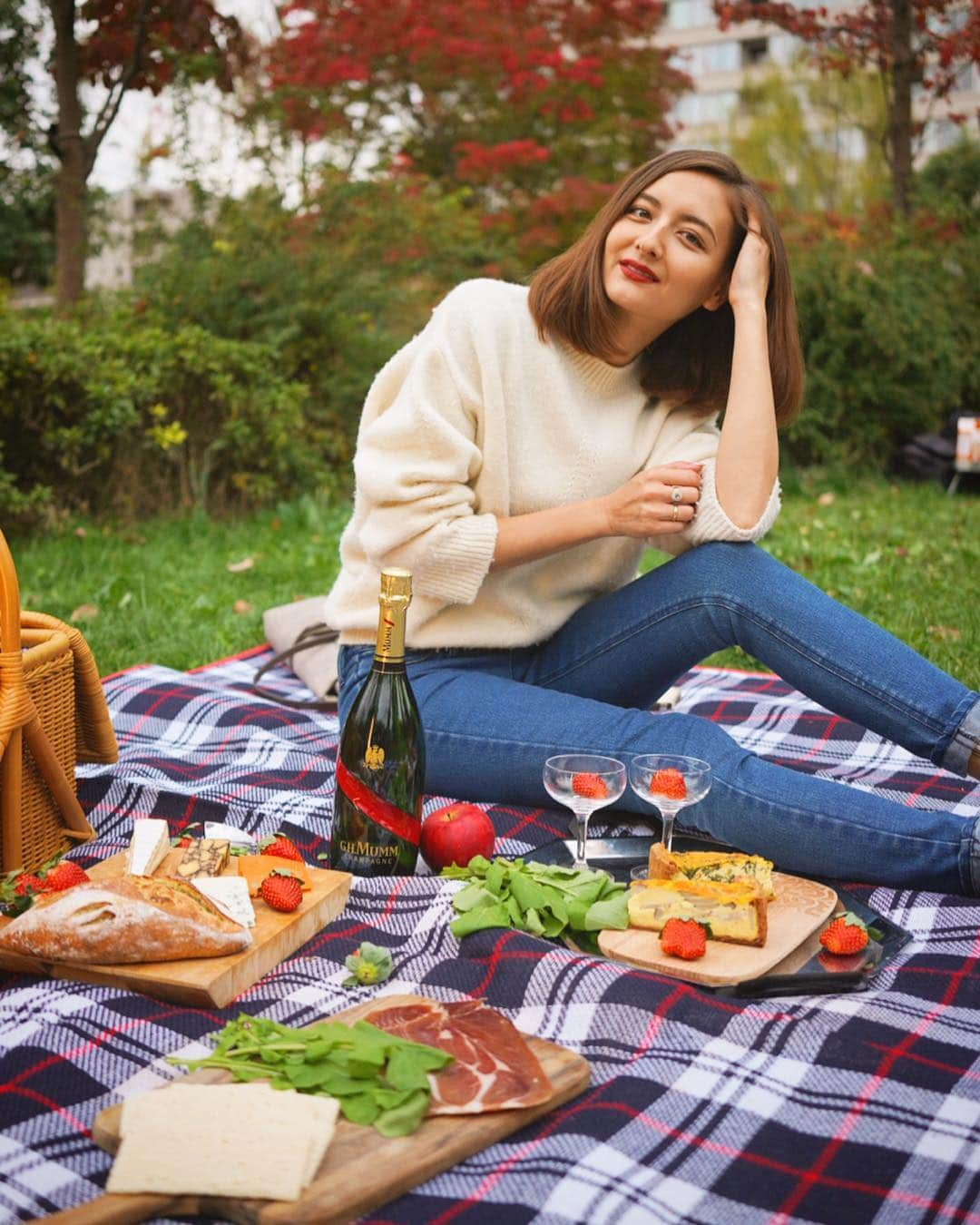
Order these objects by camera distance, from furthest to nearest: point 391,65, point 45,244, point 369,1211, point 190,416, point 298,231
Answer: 1. point 45,244
2. point 391,65
3. point 298,231
4. point 190,416
5. point 369,1211

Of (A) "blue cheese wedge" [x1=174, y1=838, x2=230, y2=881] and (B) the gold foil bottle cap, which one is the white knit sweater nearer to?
(B) the gold foil bottle cap

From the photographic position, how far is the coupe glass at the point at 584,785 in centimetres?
252

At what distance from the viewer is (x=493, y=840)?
2650 mm

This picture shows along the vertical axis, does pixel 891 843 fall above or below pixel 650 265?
below

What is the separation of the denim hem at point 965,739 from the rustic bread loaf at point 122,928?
4.71 ft

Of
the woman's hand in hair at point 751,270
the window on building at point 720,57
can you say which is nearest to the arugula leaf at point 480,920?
the woman's hand in hair at point 751,270

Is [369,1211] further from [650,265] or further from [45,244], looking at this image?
[45,244]

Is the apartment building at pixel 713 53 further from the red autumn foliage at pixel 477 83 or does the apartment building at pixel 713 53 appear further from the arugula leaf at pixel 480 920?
the arugula leaf at pixel 480 920

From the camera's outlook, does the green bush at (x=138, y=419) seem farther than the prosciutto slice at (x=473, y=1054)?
Yes

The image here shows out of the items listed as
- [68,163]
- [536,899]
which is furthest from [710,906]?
[68,163]

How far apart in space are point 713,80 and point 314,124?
34.0m

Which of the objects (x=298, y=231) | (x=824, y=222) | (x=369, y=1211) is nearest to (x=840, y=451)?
(x=824, y=222)

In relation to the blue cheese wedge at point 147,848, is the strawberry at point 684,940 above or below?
below

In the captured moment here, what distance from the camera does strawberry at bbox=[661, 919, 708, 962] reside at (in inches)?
85.3
